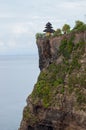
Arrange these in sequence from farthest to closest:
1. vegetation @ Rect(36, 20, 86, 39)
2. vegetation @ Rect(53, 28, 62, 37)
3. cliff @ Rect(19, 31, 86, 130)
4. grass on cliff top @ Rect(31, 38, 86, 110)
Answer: vegetation @ Rect(53, 28, 62, 37), vegetation @ Rect(36, 20, 86, 39), grass on cliff top @ Rect(31, 38, 86, 110), cliff @ Rect(19, 31, 86, 130)

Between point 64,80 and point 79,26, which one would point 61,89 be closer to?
point 64,80

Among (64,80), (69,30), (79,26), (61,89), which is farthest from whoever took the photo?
(69,30)

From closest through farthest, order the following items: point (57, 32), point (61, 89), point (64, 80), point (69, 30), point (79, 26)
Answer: point (61, 89) < point (64, 80) < point (79, 26) < point (69, 30) < point (57, 32)

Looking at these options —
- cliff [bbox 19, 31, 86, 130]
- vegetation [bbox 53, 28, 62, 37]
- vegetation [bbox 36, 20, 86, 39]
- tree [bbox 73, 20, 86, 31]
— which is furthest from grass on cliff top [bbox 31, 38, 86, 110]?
vegetation [bbox 53, 28, 62, 37]

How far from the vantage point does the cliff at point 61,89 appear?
1964 inches

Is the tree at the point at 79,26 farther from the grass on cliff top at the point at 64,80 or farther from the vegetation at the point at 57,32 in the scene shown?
the vegetation at the point at 57,32

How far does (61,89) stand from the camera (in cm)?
5212

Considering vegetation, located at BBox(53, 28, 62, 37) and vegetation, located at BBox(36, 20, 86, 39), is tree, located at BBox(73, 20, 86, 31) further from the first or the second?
vegetation, located at BBox(53, 28, 62, 37)

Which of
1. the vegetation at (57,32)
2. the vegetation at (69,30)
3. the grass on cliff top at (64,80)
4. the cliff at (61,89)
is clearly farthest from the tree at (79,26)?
the vegetation at (57,32)

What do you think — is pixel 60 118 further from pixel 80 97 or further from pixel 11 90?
pixel 11 90

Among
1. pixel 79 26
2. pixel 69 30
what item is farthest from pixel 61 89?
pixel 79 26

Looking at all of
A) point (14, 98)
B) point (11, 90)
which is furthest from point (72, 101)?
point (11, 90)

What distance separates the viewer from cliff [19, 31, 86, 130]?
164 ft

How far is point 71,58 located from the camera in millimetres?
53000
